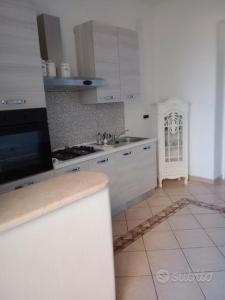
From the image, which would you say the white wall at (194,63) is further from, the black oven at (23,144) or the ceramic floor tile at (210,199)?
the black oven at (23,144)

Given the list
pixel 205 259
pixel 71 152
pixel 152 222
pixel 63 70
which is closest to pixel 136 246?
pixel 152 222

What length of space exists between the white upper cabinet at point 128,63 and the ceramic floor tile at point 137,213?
1.44 m

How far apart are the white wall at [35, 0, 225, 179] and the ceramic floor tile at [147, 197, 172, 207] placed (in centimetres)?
94

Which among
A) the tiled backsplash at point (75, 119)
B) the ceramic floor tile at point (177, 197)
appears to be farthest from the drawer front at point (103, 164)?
the ceramic floor tile at point (177, 197)

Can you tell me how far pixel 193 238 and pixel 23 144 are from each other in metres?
1.83

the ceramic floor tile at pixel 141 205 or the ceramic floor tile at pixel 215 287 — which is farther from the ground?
the ceramic floor tile at pixel 141 205

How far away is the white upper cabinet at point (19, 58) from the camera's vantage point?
70.7 inches

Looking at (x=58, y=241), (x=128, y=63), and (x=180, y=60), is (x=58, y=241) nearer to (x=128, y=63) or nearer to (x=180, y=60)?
(x=128, y=63)

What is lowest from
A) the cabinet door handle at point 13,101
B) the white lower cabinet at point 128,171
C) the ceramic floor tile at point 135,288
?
the ceramic floor tile at point 135,288

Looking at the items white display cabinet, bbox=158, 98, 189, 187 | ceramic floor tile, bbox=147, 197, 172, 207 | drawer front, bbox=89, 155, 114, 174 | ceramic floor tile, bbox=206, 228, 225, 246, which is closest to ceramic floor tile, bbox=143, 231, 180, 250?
ceramic floor tile, bbox=206, 228, 225, 246

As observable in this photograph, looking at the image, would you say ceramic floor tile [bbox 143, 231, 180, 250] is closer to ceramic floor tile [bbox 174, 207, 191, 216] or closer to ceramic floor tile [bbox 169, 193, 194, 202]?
ceramic floor tile [bbox 174, 207, 191, 216]

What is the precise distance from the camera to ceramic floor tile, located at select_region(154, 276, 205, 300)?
171 centimetres

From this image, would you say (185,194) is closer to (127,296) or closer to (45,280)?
(127,296)

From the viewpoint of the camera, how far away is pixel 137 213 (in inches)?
119
